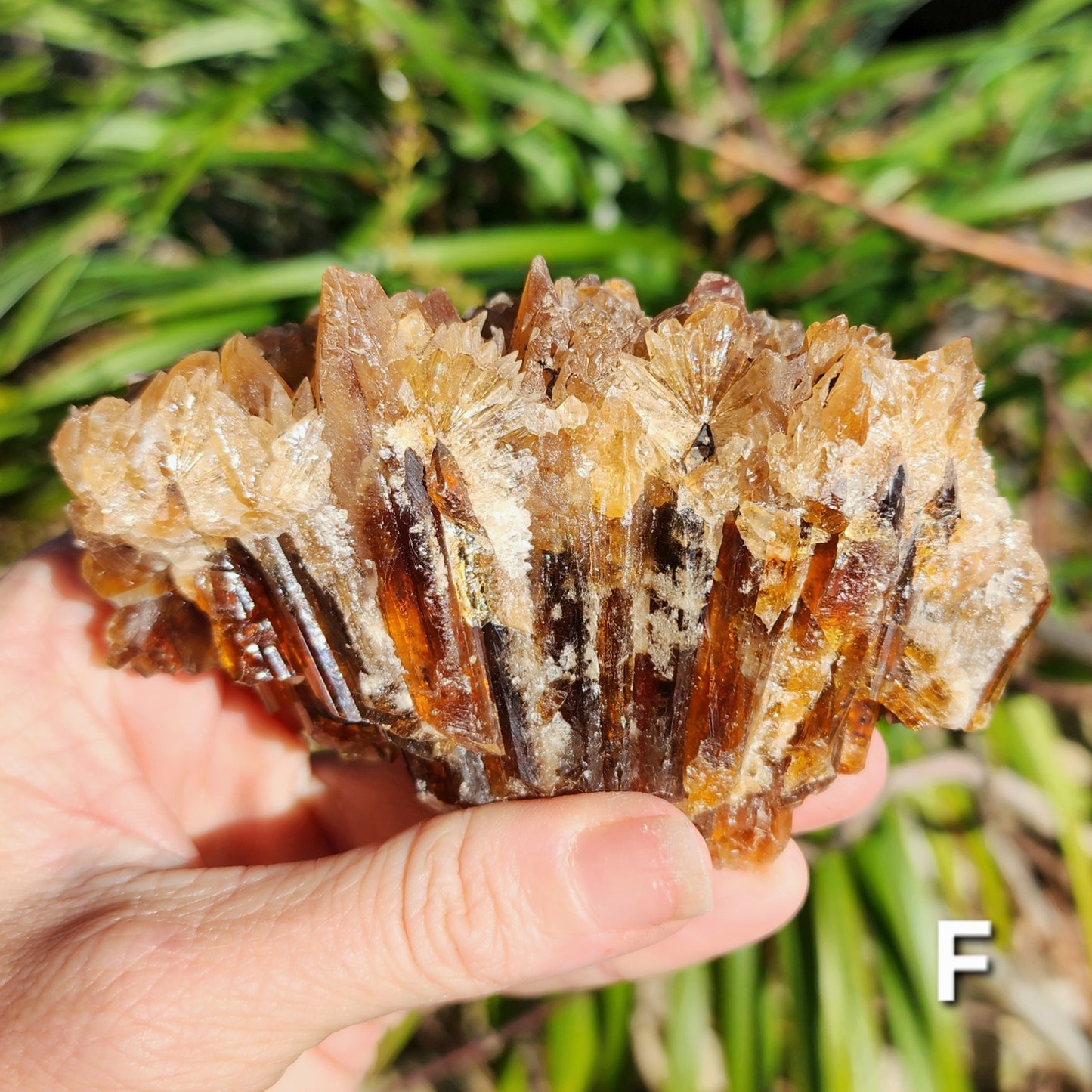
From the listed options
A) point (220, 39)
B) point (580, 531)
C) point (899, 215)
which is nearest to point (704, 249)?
point (899, 215)

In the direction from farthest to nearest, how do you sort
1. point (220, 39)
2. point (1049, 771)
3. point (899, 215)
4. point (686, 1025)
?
point (220, 39) → point (899, 215) → point (1049, 771) → point (686, 1025)

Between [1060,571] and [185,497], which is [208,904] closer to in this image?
[185,497]

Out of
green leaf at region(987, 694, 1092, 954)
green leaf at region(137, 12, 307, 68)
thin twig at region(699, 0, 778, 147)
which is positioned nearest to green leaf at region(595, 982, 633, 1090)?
green leaf at region(987, 694, 1092, 954)

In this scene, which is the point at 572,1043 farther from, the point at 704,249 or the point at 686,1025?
the point at 704,249

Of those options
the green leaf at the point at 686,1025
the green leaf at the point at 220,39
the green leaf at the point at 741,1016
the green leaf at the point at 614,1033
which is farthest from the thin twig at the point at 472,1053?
the green leaf at the point at 220,39

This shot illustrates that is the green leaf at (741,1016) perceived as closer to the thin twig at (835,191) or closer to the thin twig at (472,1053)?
the thin twig at (472,1053)

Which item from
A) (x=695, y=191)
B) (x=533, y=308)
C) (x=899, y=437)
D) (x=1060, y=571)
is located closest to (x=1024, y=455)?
(x=1060, y=571)
